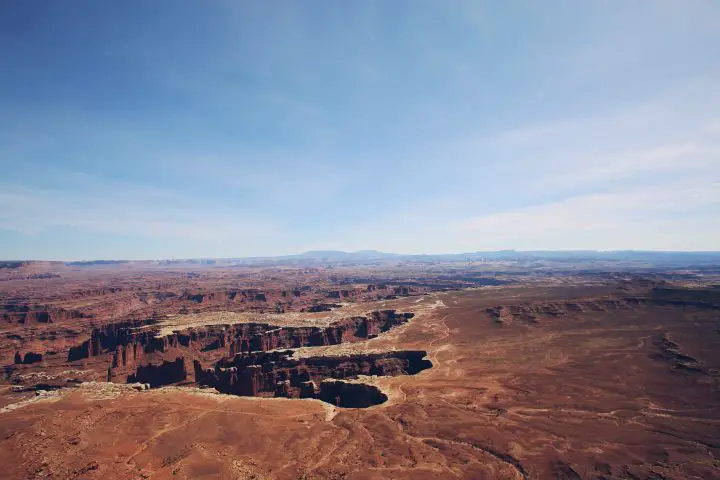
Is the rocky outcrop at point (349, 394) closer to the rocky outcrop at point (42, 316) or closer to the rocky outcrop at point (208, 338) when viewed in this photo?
the rocky outcrop at point (208, 338)

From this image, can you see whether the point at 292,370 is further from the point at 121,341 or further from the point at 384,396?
the point at 121,341

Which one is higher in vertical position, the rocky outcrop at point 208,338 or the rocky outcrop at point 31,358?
the rocky outcrop at point 208,338

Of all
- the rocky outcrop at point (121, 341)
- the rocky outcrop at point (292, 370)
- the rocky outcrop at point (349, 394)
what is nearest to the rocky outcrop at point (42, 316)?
the rocky outcrop at point (121, 341)

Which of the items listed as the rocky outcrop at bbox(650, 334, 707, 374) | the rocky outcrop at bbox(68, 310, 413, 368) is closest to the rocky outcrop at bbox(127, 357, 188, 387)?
the rocky outcrop at bbox(68, 310, 413, 368)

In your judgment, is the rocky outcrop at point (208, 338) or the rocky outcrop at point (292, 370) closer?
the rocky outcrop at point (292, 370)

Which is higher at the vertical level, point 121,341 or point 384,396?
point 121,341

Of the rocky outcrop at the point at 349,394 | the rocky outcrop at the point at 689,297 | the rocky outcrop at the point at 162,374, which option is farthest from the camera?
the rocky outcrop at the point at 689,297

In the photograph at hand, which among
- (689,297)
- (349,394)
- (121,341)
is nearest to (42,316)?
(121,341)

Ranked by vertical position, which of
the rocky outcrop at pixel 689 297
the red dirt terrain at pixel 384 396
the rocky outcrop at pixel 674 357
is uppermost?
the rocky outcrop at pixel 689 297

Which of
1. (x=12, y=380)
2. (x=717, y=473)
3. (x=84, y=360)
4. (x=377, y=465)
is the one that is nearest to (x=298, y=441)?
(x=377, y=465)
